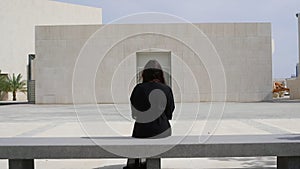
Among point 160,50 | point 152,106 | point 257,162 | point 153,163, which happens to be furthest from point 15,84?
point 152,106

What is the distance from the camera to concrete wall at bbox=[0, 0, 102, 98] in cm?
4125

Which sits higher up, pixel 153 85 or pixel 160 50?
pixel 160 50

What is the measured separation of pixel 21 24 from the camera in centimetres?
4325

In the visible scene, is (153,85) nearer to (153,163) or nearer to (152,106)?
(152,106)

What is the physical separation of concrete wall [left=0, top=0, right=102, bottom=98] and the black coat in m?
38.6

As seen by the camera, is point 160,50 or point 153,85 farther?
point 160,50

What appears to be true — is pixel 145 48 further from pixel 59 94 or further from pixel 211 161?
pixel 211 161

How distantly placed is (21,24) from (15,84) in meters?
6.90

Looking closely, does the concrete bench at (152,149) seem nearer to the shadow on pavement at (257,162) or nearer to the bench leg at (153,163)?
the bench leg at (153,163)

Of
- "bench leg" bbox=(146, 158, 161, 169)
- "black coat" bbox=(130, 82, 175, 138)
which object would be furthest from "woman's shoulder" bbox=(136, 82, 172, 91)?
"bench leg" bbox=(146, 158, 161, 169)

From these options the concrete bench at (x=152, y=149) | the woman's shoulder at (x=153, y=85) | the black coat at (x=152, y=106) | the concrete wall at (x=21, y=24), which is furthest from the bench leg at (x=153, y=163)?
the concrete wall at (x=21, y=24)

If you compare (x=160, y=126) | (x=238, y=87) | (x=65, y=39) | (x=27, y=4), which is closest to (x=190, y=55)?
(x=238, y=87)

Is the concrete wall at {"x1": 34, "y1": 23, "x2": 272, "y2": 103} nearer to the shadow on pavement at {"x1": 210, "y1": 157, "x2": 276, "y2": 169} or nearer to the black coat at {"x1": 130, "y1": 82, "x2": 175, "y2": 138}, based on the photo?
the shadow on pavement at {"x1": 210, "y1": 157, "x2": 276, "y2": 169}

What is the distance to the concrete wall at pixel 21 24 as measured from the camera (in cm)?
4125
